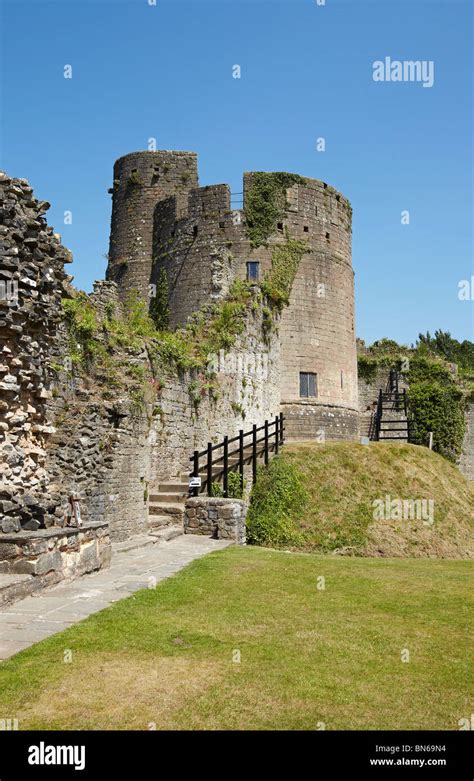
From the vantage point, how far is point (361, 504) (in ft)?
51.5

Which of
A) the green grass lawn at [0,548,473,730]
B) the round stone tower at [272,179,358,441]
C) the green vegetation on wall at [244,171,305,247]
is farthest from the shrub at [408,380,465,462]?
the green grass lawn at [0,548,473,730]

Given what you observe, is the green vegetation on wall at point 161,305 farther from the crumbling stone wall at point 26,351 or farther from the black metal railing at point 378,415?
the crumbling stone wall at point 26,351

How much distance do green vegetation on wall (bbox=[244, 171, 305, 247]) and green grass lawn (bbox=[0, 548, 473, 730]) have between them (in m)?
19.5

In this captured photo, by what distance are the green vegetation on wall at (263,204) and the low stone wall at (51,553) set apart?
61.6ft

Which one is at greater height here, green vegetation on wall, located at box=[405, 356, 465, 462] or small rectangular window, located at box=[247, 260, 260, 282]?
small rectangular window, located at box=[247, 260, 260, 282]

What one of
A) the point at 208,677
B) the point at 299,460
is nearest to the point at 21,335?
the point at 208,677

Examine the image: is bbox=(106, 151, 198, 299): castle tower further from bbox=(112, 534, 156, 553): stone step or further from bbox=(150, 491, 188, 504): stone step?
bbox=(112, 534, 156, 553): stone step

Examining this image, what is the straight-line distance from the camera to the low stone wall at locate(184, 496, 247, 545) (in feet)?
42.5

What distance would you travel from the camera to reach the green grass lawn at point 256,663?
4152mm

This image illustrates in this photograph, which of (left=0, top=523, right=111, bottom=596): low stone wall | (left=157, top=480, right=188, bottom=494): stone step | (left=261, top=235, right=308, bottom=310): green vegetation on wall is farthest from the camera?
(left=261, top=235, right=308, bottom=310): green vegetation on wall

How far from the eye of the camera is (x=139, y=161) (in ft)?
105

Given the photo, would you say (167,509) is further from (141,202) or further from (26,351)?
(141,202)

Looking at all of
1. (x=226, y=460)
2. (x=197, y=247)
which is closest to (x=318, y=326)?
(x=197, y=247)
